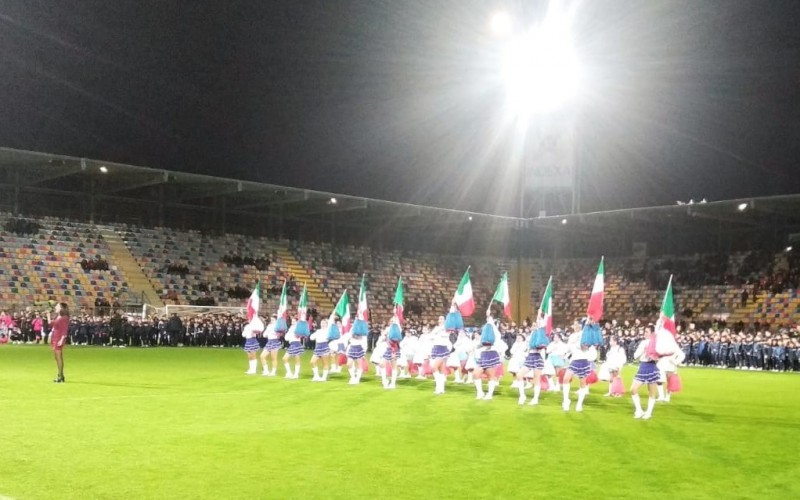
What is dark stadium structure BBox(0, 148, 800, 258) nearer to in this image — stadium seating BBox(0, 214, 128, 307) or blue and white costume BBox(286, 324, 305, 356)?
stadium seating BBox(0, 214, 128, 307)

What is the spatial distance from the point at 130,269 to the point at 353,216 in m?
17.2

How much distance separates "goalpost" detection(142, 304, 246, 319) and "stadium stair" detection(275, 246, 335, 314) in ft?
18.0

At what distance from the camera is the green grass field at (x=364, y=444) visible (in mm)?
8281

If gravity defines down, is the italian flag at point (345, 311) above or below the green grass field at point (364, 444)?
above

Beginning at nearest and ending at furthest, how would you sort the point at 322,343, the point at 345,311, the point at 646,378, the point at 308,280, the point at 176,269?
the point at 646,378 < the point at 322,343 < the point at 345,311 < the point at 176,269 < the point at 308,280

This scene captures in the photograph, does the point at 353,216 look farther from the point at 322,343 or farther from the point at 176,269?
the point at 322,343

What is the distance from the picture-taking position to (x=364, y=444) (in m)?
10.9

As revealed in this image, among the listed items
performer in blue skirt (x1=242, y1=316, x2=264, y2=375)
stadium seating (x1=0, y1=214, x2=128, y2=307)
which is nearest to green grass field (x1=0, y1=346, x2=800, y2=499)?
performer in blue skirt (x1=242, y1=316, x2=264, y2=375)

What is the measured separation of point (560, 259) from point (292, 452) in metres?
50.6

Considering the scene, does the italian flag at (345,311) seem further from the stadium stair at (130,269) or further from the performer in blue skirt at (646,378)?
the stadium stair at (130,269)

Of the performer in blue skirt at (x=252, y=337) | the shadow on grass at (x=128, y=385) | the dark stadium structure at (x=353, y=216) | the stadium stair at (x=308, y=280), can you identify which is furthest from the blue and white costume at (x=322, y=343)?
the stadium stair at (x=308, y=280)

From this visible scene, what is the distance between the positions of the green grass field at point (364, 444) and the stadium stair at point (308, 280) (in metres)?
28.1

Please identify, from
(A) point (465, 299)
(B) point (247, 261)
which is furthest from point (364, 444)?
(B) point (247, 261)

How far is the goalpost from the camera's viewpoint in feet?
130
